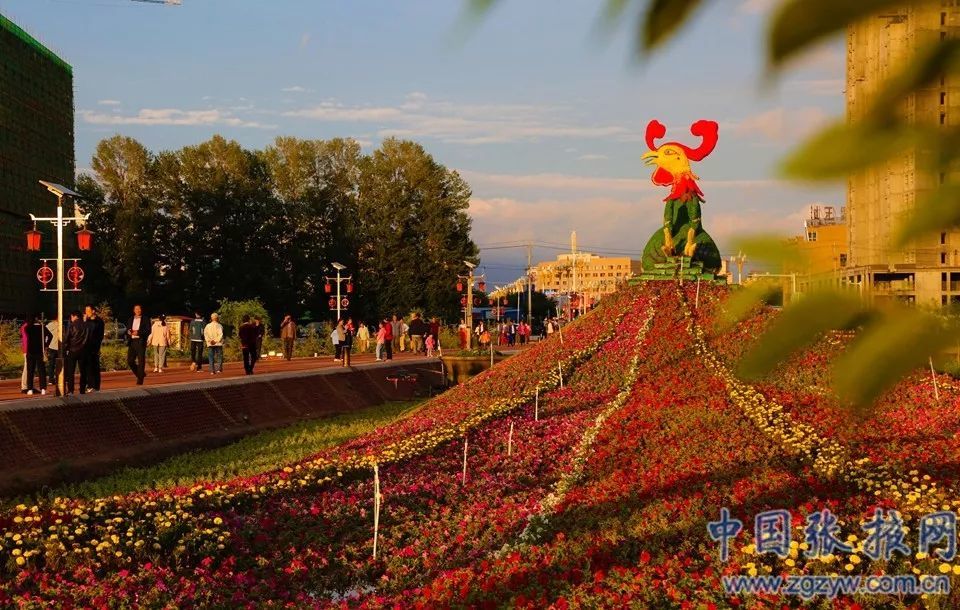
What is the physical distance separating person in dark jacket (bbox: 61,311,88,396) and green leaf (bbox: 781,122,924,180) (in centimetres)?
1711

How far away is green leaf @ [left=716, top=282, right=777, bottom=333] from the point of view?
4.28ft

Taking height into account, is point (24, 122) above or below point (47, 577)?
above

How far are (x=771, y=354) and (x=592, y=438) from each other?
1265 centimetres

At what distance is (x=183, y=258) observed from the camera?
52.0 meters

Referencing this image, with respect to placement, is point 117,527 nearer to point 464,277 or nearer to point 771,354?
point 771,354

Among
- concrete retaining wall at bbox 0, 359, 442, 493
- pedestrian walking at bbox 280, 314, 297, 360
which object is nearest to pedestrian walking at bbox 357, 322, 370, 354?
pedestrian walking at bbox 280, 314, 297, 360

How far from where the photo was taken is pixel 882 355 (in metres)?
1.18

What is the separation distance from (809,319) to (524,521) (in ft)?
28.1

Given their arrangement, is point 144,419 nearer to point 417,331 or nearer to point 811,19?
point 811,19

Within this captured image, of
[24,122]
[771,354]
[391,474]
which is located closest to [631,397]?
[391,474]

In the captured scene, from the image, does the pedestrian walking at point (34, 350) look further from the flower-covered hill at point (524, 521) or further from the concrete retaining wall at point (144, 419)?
the flower-covered hill at point (524, 521)

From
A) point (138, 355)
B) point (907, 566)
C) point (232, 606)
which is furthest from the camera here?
point (138, 355)

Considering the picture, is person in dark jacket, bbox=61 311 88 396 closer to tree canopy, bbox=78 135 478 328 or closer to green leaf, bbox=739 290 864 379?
green leaf, bbox=739 290 864 379

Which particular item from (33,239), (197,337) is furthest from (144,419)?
(197,337)
